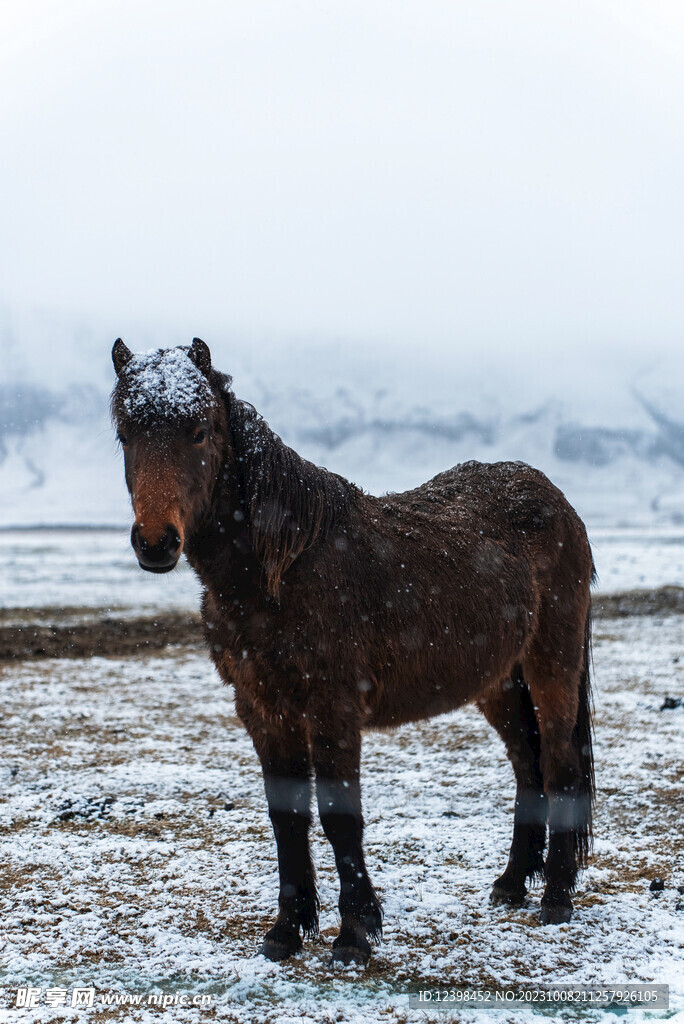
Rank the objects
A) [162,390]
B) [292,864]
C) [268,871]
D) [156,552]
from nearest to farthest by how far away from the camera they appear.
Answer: [156,552], [162,390], [292,864], [268,871]

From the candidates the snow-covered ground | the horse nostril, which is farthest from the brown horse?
the snow-covered ground

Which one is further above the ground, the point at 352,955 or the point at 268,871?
the point at 352,955

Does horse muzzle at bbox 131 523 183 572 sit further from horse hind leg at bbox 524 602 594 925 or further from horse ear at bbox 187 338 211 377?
horse hind leg at bbox 524 602 594 925

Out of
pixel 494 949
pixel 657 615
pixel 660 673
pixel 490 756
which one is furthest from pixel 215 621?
pixel 657 615

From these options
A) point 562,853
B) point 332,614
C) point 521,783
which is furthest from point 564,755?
point 332,614

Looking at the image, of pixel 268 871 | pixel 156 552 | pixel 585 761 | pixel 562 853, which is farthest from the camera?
pixel 268 871

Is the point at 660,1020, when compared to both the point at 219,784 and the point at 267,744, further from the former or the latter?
the point at 219,784

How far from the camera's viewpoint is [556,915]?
4.02m

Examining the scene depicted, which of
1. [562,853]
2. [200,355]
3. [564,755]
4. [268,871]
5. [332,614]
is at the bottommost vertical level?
[268,871]

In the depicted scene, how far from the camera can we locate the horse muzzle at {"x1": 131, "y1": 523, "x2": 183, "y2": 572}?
2.86 meters

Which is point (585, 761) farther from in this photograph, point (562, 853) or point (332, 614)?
point (332, 614)

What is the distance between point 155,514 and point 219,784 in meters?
3.99

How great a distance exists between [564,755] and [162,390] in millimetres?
3197

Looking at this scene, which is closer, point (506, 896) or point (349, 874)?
point (349, 874)
